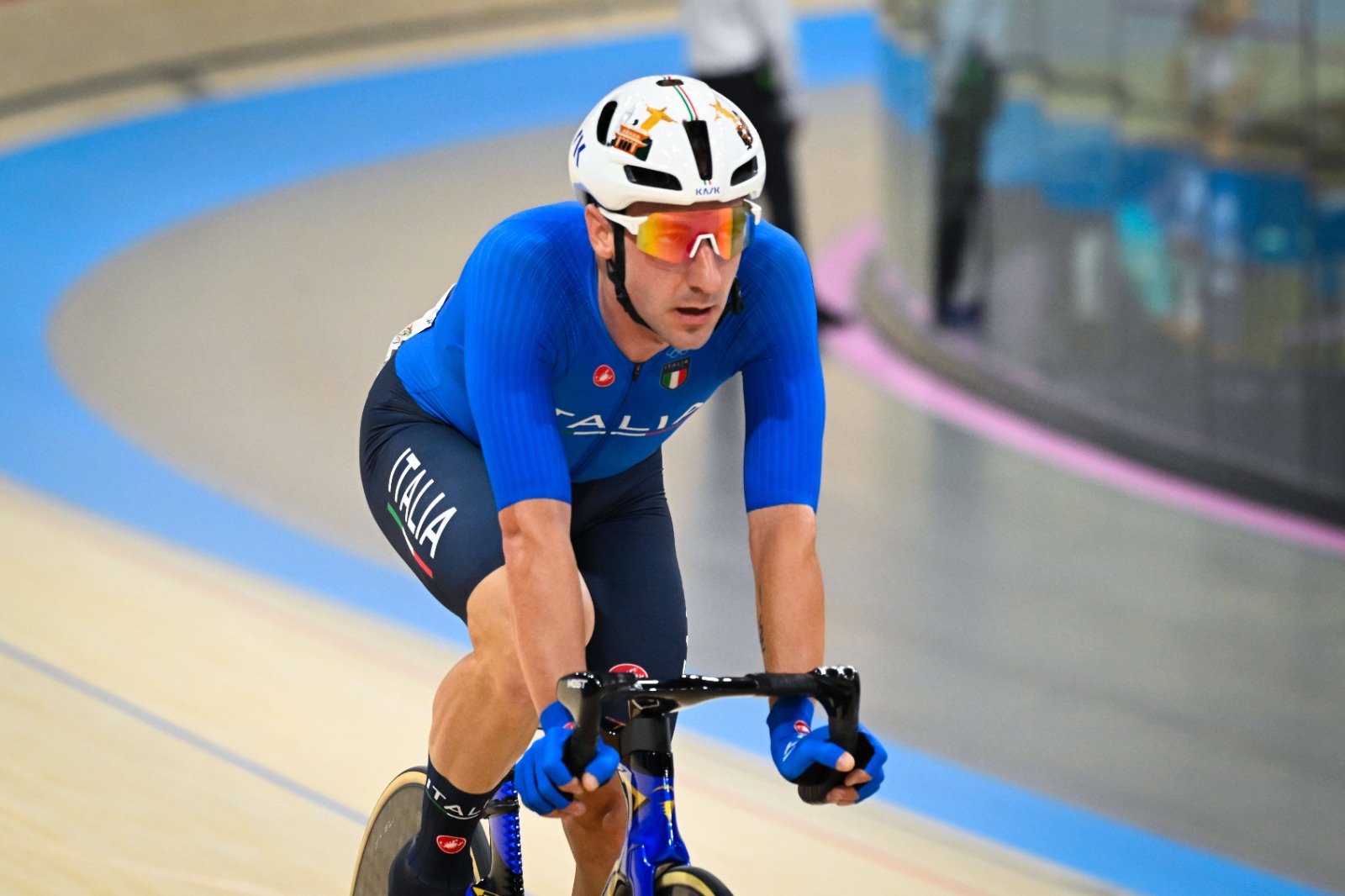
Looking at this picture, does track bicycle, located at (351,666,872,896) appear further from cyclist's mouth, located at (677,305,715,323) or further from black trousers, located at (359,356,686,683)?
cyclist's mouth, located at (677,305,715,323)

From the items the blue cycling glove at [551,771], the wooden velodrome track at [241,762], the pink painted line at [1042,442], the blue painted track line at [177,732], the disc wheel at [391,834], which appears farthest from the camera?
the pink painted line at [1042,442]

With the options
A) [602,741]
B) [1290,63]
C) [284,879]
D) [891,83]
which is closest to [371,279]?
[891,83]

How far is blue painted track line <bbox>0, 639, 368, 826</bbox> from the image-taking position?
3.67 metres

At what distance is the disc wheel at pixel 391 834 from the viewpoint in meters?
2.63

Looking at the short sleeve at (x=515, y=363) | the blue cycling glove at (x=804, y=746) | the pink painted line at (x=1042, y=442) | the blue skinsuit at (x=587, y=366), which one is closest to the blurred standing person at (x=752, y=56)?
Answer: the pink painted line at (x=1042, y=442)

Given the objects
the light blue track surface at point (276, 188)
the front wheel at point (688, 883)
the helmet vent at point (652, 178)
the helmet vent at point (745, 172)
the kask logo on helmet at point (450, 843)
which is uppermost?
the helmet vent at point (652, 178)

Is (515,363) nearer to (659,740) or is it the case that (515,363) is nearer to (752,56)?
(659,740)

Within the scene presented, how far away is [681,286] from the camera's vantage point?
6.69ft

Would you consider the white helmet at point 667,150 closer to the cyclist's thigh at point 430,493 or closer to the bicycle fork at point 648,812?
the cyclist's thigh at point 430,493

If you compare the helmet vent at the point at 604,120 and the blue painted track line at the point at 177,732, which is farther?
the blue painted track line at the point at 177,732

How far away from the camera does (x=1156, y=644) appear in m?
4.78

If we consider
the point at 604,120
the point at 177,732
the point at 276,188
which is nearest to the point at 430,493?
the point at 604,120

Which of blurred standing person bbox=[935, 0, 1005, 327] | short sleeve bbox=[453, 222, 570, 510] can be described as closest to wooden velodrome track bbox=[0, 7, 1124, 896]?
short sleeve bbox=[453, 222, 570, 510]

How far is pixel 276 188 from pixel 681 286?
325 inches
